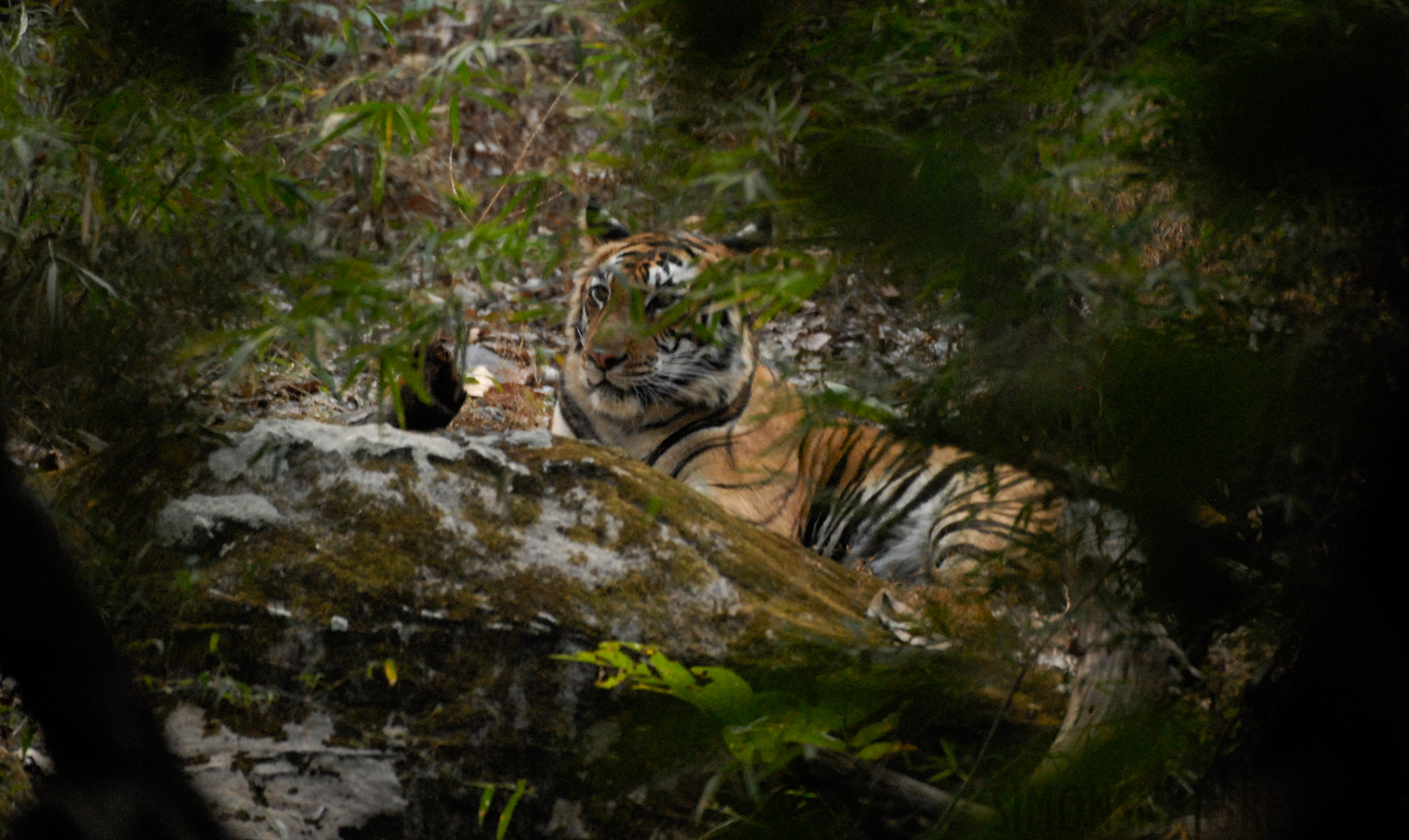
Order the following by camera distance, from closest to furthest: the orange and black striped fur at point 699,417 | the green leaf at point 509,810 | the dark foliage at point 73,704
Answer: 1. the dark foliage at point 73,704
2. the green leaf at point 509,810
3. the orange and black striped fur at point 699,417

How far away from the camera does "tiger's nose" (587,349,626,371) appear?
3.63 m

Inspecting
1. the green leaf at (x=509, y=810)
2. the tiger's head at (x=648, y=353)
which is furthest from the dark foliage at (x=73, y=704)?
the tiger's head at (x=648, y=353)

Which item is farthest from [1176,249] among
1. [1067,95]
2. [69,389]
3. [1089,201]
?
[69,389]

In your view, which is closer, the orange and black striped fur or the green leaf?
the green leaf

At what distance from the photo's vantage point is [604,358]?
366cm

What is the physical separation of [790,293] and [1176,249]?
751 mm

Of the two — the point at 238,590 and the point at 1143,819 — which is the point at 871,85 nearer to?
the point at 1143,819

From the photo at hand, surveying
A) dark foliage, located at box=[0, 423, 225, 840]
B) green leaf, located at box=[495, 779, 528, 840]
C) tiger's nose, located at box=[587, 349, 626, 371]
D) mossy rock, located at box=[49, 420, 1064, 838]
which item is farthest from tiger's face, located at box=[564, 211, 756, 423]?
dark foliage, located at box=[0, 423, 225, 840]

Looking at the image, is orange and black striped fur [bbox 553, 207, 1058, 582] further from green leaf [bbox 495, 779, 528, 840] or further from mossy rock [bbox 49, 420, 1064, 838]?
green leaf [bbox 495, 779, 528, 840]

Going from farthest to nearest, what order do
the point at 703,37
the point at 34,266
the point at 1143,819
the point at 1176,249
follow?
the point at 34,266
the point at 1176,249
the point at 1143,819
the point at 703,37

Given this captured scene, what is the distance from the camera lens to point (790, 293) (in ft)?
2.99

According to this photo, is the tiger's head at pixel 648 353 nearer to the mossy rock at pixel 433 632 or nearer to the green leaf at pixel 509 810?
the mossy rock at pixel 433 632

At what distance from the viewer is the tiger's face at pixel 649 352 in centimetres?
364

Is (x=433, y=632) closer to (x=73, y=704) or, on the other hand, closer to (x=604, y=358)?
(x=73, y=704)
